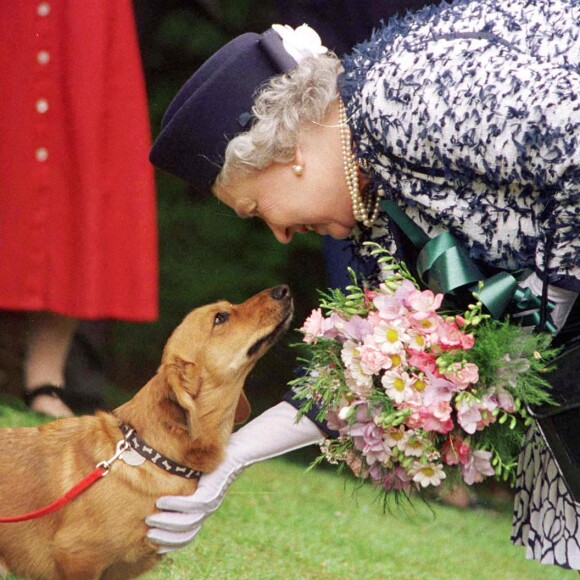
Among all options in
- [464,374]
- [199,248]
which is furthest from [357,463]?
[199,248]

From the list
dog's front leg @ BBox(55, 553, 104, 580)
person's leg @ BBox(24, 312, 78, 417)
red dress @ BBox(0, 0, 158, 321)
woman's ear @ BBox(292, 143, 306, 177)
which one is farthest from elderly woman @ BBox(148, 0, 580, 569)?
dog's front leg @ BBox(55, 553, 104, 580)

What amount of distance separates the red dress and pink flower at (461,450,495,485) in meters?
1.07

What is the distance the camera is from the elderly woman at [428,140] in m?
1.35

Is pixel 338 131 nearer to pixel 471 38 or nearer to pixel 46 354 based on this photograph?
pixel 471 38

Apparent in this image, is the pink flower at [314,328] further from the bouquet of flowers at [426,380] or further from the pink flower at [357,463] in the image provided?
the pink flower at [357,463]

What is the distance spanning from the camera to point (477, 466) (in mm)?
1557

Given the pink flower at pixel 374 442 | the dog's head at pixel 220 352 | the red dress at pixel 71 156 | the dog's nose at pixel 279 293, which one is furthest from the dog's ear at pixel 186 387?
the pink flower at pixel 374 442

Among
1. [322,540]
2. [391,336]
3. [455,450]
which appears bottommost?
[322,540]

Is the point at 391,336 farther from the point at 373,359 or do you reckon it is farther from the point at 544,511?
the point at 544,511

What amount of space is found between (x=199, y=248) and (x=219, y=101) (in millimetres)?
800

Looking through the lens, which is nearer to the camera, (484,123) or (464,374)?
(484,123)

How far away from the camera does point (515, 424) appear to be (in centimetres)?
152

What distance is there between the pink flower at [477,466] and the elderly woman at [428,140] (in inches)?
7.4

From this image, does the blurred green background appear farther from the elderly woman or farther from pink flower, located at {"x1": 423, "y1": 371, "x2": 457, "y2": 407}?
pink flower, located at {"x1": 423, "y1": 371, "x2": 457, "y2": 407}
